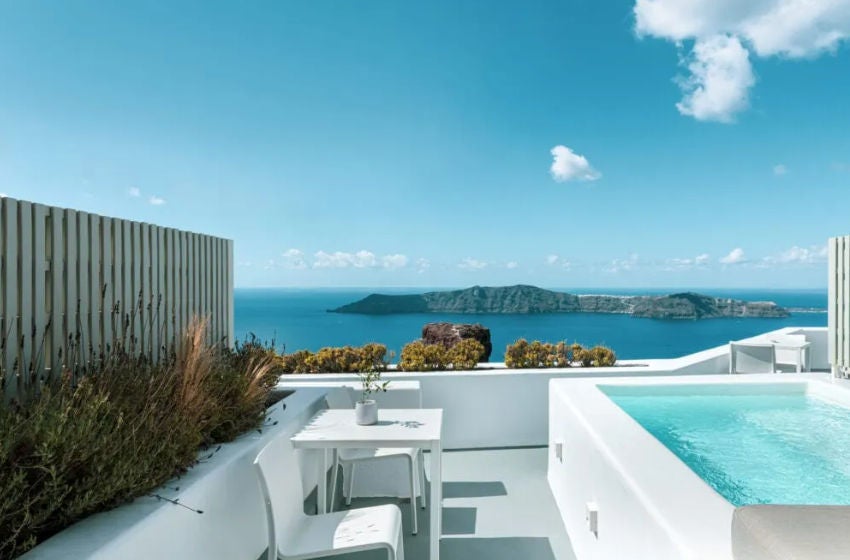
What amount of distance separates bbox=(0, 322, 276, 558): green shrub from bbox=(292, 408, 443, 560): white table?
0.44 m

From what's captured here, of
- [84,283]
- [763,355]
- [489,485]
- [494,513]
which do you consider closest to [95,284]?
[84,283]

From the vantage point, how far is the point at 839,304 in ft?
15.9

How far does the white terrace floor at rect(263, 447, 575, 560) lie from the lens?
120 inches

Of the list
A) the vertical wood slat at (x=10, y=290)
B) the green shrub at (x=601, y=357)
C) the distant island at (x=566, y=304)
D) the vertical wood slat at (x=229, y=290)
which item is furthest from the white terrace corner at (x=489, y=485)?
the distant island at (x=566, y=304)

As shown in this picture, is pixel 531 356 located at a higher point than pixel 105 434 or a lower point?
lower

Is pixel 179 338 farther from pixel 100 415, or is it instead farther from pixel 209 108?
pixel 209 108

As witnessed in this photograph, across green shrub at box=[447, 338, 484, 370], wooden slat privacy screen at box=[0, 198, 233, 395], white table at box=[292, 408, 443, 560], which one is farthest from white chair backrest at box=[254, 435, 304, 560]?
green shrub at box=[447, 338, 484, 370]

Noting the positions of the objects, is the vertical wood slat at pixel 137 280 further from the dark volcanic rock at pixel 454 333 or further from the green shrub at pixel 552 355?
the dark volcanic rock at pixel 454 333

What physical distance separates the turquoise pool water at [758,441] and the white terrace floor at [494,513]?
0.95 metres

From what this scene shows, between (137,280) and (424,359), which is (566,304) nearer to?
(424,359)

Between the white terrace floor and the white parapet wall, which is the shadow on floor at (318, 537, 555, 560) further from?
the white parapet wall

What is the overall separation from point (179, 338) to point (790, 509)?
318 cm

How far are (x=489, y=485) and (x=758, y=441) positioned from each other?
196 centimetres

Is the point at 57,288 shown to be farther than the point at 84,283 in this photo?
No
